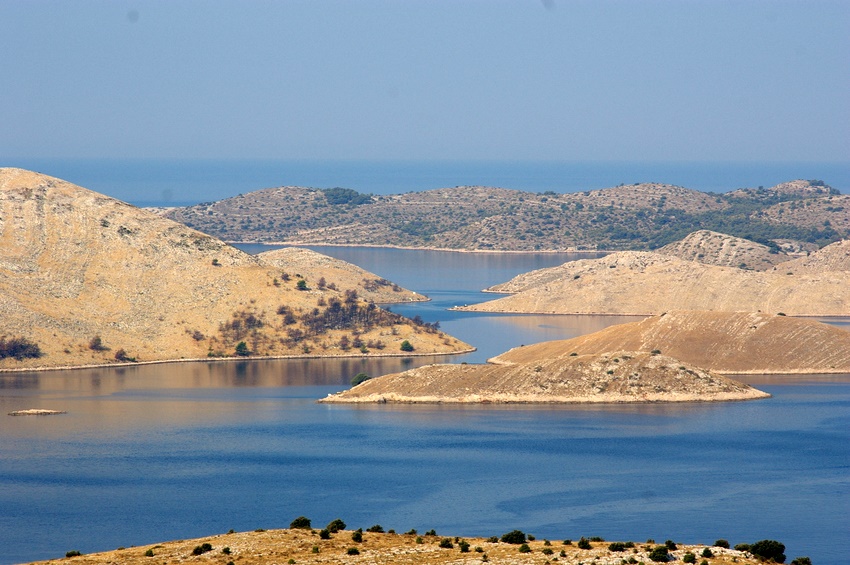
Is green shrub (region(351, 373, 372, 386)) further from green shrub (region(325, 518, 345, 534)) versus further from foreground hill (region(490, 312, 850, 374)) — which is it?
green shrub (region(325, 518, 345, 534))

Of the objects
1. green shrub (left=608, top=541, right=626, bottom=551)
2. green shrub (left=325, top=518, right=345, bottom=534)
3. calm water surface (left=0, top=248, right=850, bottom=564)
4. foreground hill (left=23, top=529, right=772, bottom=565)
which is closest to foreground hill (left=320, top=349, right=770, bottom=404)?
calm water surface (left=0, top=248, right=850, bottom=564)

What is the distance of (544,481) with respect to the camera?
325ft

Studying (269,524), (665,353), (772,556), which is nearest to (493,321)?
(665,353)

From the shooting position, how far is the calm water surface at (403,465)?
86250mm

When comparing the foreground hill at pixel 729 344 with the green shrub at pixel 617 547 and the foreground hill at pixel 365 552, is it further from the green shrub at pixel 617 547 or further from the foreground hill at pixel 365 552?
the green shrub at pixel 617 547

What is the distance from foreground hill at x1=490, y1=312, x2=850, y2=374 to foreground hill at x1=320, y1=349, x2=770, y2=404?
35.4 feet

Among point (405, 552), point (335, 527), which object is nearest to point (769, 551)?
point (405, 552)

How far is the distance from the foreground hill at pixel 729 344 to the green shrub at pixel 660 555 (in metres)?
84.8

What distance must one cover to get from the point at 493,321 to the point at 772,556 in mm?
135374

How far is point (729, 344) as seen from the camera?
497 feet

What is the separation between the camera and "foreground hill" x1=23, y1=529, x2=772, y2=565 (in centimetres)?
6197

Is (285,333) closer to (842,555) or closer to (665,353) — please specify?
(665,353)

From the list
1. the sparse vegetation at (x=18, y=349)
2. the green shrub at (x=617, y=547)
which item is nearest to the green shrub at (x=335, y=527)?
the green shrub at (x=617, y=547)

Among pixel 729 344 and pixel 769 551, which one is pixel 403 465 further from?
pixel 729 344
